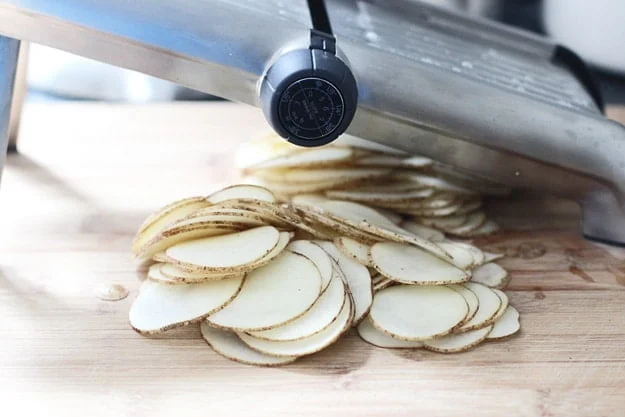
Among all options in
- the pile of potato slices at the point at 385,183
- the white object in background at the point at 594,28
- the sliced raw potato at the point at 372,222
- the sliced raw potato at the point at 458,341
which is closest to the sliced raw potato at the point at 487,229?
the pile of potato slices at the point at 385,183

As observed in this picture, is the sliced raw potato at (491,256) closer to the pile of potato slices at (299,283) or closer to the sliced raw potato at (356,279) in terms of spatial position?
the pile of potato slices at (299,283)

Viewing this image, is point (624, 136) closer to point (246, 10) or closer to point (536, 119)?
point (536, 119)

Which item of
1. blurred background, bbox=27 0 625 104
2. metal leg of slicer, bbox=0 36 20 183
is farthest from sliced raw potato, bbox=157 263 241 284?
blurred background, bbox=27 0 625 104

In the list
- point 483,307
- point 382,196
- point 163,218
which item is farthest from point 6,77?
point 483,307

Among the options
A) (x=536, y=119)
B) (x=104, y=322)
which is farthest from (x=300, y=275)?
(x=536, y=119)

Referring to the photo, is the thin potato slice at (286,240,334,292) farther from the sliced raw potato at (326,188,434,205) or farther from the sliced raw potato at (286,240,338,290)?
the sliced raw potato at (326,188,434,205)

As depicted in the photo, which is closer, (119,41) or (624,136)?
(119,41)

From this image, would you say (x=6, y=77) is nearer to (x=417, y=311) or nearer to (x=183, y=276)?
(x=183, y=276)
